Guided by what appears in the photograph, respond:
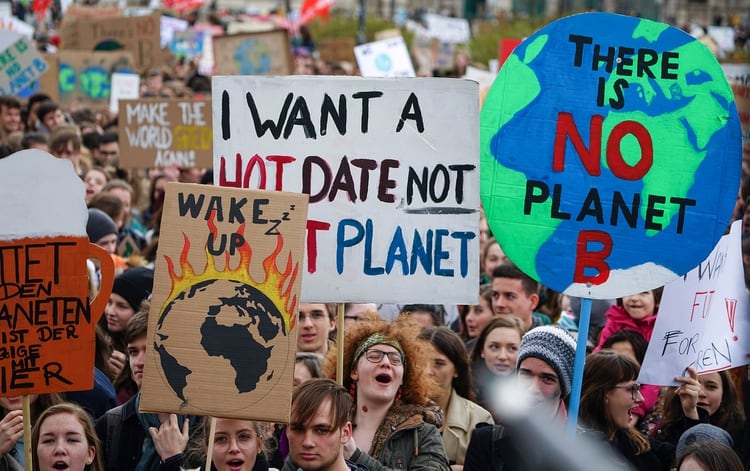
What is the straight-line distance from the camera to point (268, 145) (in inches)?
184

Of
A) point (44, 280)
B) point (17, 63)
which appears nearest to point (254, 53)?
point (17, 63)


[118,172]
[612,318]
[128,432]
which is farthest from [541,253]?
[118,172]

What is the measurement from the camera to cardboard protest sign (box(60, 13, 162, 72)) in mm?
17953

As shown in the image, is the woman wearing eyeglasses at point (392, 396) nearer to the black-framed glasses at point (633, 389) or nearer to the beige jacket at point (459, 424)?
the beige jacket at point (459, 424)

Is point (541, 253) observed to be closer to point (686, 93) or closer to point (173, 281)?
point (686, 93)

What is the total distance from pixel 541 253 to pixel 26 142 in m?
6.47

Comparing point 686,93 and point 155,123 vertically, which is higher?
point 686,93

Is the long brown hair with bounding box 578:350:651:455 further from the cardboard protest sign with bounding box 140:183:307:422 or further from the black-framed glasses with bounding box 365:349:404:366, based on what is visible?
the cardboard protest sign with bounding box 140:183:307:422

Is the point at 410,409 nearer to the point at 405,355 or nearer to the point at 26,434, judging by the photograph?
the point at 405,355

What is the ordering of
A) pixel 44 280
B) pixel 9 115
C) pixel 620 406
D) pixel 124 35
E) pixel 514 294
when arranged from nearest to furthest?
pixel 44 280 < pixel 620 406 < pixel 514 294 < pixel 9 115 < pixel 124 35

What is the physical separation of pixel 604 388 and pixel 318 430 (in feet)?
4.48

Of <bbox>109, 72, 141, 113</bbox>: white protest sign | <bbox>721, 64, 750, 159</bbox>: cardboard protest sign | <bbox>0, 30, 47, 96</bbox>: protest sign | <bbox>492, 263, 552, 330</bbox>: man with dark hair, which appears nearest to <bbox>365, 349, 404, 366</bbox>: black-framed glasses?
<bbox>492, 263, 552, 330</bbox>: man with dark hair

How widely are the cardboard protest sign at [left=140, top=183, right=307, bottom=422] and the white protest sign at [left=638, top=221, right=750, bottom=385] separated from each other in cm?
174

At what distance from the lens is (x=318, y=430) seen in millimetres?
4211
